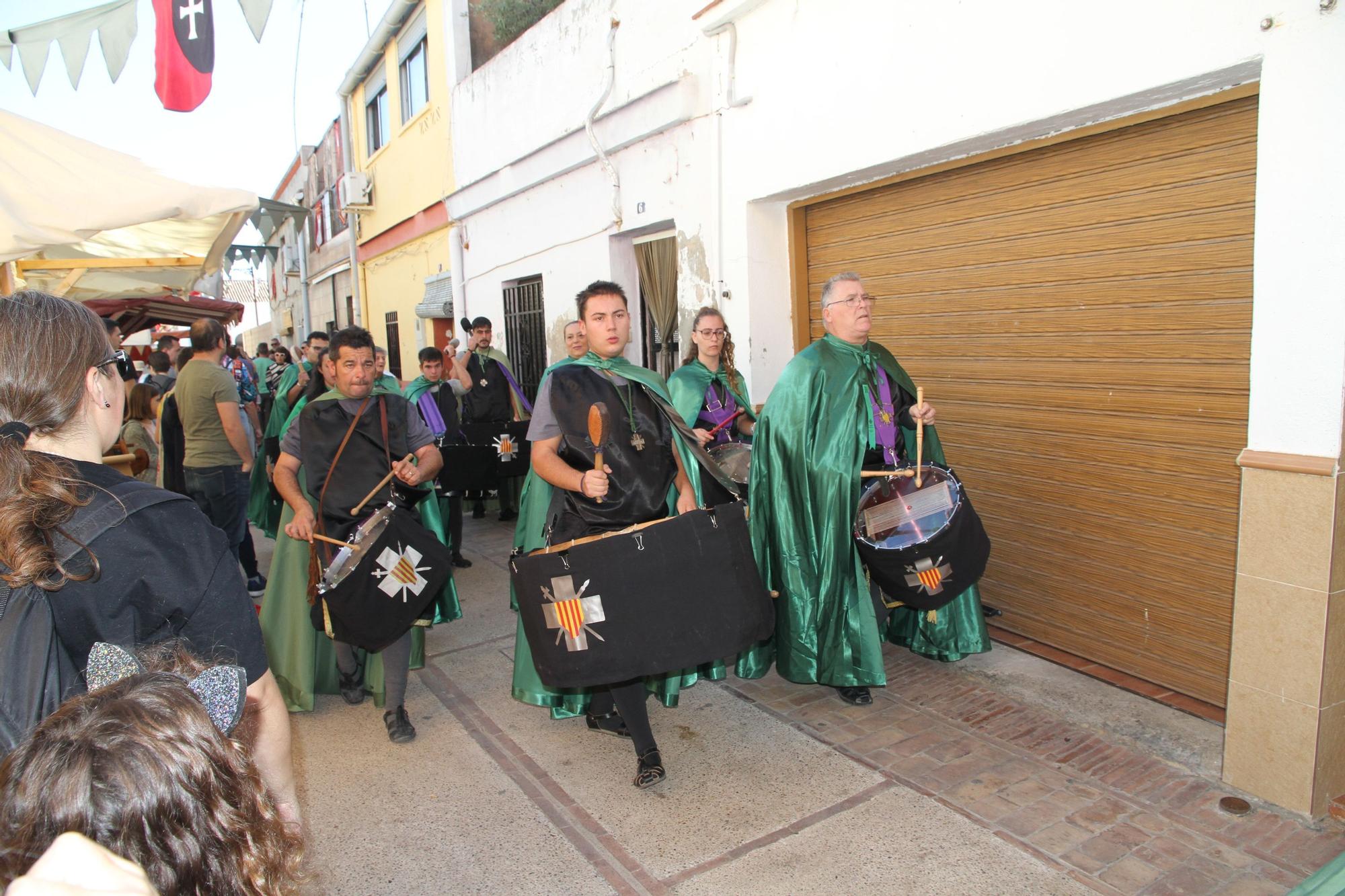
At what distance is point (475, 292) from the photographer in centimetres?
1125

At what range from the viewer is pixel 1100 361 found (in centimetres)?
416

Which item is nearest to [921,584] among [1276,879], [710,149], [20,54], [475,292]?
[1276,879]

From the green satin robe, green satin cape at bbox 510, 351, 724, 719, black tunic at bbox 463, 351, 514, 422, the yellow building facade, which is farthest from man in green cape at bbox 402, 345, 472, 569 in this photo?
the yellow building facade

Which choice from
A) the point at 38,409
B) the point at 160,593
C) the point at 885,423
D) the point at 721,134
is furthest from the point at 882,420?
the point at 38,409

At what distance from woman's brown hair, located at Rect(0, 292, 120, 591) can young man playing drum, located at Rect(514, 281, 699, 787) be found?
1.97 m

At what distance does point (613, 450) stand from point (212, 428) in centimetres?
372

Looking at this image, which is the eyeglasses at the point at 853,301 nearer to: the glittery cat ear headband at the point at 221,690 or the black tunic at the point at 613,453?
the black tunic at the point at 613,453

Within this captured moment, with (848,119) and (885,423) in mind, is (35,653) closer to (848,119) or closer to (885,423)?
(885,423)

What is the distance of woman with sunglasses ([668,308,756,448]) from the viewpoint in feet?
16.8

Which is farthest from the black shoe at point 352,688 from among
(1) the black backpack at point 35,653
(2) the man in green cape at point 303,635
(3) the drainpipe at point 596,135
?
(3) the drainpipe at point 596,135

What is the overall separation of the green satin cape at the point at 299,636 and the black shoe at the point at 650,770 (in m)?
1.40

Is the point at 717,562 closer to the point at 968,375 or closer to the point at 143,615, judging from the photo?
the point at 143,615

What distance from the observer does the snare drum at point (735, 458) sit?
4785 millimetres

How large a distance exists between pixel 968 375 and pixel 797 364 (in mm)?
1222
